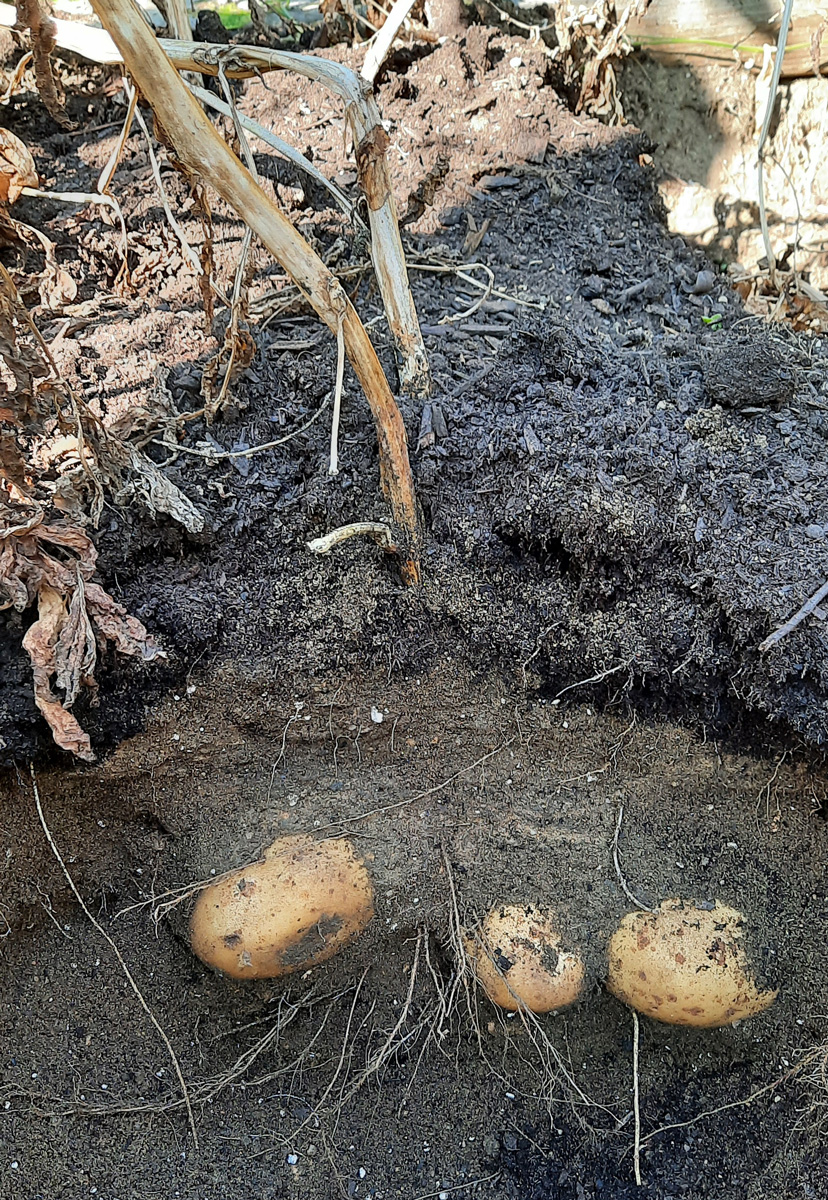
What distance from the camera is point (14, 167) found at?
229 centimetres

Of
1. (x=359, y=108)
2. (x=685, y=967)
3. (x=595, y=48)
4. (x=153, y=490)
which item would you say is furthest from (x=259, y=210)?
(x=595, y=48)

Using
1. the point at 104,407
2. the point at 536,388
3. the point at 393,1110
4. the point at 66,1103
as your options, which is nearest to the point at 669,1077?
the point at 393,1110

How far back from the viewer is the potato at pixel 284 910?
1922mm

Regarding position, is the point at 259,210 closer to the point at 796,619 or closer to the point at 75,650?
the point at 75,650

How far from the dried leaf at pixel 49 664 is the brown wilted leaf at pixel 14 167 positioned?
1221 mm

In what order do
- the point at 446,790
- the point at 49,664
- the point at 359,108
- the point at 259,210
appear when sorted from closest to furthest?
the point at 259,210, the point at 359,108, the point at 49,664, the point at 446,790

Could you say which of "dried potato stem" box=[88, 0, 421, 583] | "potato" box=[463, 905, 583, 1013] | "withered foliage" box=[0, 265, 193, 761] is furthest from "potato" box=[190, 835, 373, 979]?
"dried potato stem" box=[88, 0, 421, 583]

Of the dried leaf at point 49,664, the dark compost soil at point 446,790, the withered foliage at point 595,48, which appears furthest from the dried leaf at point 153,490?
the withered foliage at point 595,48

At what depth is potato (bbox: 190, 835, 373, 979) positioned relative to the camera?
1922mm

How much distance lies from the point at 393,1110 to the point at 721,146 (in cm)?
315

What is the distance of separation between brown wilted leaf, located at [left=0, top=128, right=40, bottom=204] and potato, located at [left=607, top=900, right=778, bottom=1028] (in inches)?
97.1

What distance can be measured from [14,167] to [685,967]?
265cm

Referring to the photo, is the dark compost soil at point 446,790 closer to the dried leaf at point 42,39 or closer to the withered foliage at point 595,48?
the dried leaf at point 42,39

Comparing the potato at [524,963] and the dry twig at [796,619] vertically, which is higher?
the dry twig at [796,619]
